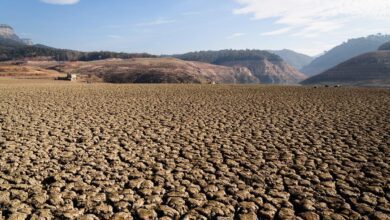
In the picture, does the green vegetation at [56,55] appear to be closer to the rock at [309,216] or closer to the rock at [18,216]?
the rock at [18,216]

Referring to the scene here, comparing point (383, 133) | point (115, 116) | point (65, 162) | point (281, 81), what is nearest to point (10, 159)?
point (65, 162)

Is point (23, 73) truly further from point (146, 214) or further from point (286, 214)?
point (286, 214)

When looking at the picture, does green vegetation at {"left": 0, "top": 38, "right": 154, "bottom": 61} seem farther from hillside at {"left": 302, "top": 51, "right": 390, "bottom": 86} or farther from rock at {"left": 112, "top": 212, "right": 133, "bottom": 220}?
rock at {"left": 112, "top": 212, "right": 133, "bottom": 220}

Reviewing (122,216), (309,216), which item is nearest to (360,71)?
(309,216)

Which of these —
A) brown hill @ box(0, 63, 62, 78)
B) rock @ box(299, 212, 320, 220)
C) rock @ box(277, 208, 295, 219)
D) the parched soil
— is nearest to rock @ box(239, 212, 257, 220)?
the parched soil

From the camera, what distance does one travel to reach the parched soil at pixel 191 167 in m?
5.18

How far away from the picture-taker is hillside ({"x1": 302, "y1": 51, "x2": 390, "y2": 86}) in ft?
378

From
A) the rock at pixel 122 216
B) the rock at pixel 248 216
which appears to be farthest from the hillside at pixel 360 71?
the rock at pixel 122 216

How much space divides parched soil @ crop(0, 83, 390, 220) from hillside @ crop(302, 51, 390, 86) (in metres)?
111

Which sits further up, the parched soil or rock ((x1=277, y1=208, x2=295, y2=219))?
the parched soil

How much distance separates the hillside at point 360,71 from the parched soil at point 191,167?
11074 cm

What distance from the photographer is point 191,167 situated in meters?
7.02

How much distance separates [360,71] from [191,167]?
13638 cm

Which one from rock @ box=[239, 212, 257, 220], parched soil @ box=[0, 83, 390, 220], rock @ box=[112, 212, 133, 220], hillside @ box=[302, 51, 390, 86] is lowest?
rock @ box=[112, 212, 133, 220]
